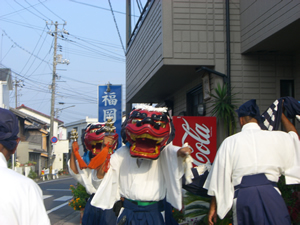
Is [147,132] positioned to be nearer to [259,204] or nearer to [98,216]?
[259,204]

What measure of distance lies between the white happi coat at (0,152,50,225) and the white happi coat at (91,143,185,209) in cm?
206

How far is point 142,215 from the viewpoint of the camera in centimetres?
368

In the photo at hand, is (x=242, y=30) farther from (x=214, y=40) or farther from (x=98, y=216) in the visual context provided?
(x=98, y=216)

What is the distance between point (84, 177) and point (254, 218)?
87.6 inches

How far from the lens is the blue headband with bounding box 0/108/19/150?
75.0 inches

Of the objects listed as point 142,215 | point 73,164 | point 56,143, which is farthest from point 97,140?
point 56,143

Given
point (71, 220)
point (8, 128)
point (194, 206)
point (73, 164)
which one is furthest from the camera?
point (71, 220)

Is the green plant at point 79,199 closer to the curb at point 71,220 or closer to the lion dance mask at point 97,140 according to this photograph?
the curb at point 71,220

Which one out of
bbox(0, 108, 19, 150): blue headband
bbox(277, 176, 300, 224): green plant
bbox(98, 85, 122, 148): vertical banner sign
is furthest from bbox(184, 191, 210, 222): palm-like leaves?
bbox(98, 85, 122, 148): vertical banner sign

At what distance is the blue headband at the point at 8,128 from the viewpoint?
6.25 feet

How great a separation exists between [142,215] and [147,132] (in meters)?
A: 0.92

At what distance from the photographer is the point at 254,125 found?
12.3ft

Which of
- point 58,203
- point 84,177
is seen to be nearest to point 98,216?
point 84,177

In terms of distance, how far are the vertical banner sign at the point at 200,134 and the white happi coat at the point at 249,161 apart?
3.99m
